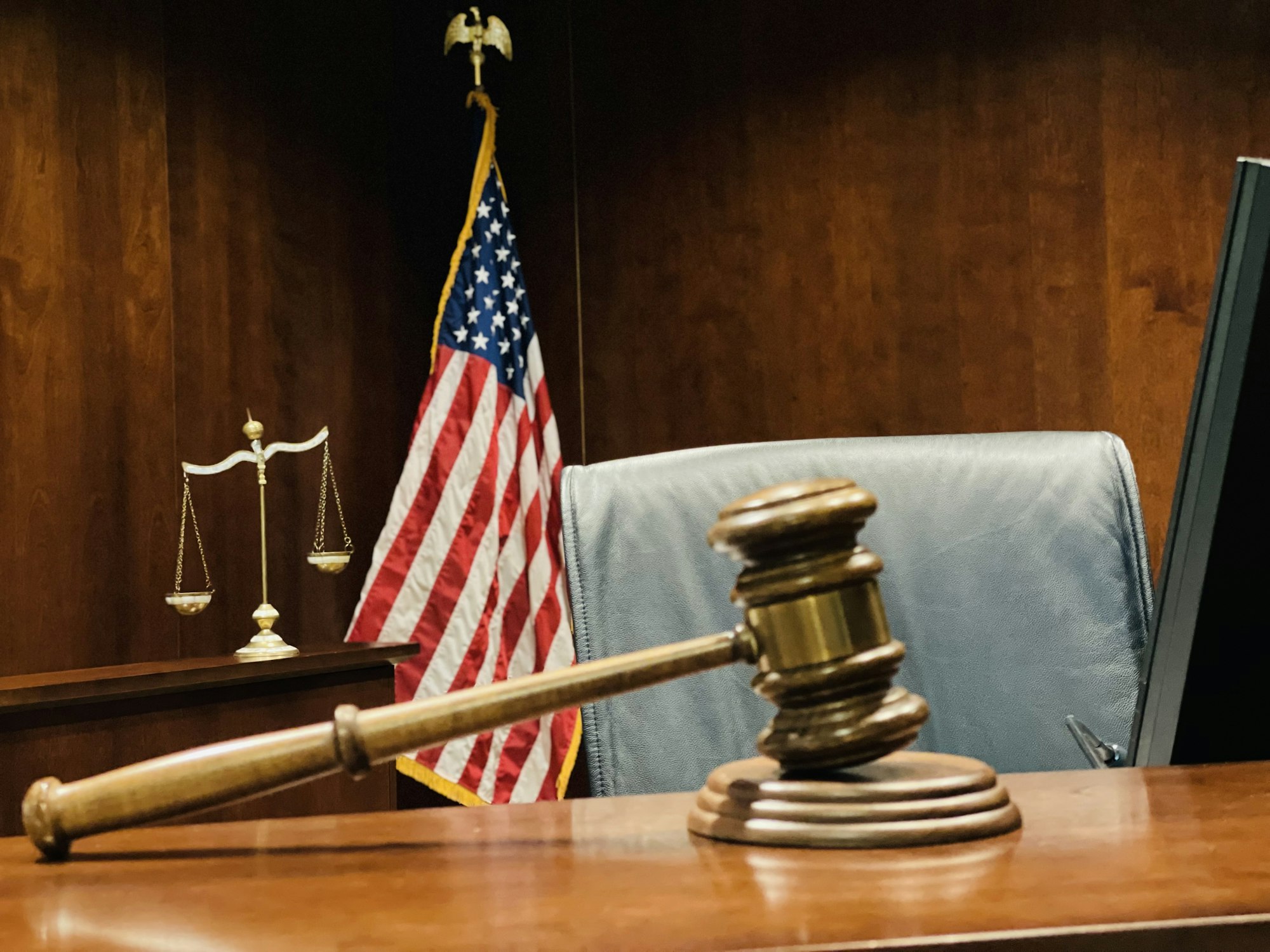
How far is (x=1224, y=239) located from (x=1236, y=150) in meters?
3.22

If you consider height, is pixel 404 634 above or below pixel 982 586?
below

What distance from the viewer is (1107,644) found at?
149 centimetres

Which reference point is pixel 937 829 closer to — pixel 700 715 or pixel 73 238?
pixel 700 715

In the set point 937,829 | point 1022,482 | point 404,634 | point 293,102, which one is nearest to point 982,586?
point 1022,482

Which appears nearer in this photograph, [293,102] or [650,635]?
[650,635]

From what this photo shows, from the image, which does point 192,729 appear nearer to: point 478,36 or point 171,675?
point 171,675

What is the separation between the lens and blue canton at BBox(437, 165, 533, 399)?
12.3ft

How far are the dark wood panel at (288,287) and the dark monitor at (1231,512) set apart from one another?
9.83ft

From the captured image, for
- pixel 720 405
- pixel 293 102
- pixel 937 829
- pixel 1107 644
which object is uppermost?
pixel 293 102

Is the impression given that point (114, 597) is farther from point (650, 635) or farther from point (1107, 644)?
point (1107, 644)

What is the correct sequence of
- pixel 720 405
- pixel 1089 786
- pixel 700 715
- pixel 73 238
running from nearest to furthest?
pixel 1089 786
pixel 700 715
pixel 73 238
pixel 720 405

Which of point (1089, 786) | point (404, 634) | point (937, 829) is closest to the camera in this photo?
point (937, 829)

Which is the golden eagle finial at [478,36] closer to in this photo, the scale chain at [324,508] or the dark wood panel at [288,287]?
the dark wood panel at [288,287]

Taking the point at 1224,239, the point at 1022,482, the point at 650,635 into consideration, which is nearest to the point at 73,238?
the point at 650,635
